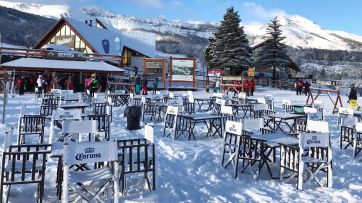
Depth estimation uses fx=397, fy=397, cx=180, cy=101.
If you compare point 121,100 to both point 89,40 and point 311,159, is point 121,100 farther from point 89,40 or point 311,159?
point 89,40

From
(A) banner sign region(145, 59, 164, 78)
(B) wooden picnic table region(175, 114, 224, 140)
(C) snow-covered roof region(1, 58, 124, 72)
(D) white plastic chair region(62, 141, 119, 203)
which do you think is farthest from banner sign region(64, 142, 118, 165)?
(A) banner sign region(145, 59, 164, 78)

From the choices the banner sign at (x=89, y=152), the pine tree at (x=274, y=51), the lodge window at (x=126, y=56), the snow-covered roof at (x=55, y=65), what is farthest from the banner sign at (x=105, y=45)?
the banner sign at (x=89, y=152)

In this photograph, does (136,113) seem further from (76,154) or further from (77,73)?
(77,73)

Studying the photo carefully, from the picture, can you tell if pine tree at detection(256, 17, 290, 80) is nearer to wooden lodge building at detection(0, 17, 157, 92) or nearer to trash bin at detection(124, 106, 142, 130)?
wooden lodge building at detection(0, 17, 157, 92)

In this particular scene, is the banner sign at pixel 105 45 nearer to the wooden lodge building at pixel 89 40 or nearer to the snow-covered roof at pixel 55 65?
the wooden lodge building at pixel 89 40

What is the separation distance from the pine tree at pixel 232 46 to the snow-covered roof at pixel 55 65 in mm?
15796

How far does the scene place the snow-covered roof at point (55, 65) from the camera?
2422 centimetres

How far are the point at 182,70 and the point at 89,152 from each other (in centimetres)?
2510

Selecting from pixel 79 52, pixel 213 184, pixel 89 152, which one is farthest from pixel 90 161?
pixel 79 52

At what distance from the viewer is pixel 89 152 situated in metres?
4.95

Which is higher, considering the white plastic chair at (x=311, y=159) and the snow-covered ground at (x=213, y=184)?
the white plastic chair at (x=311, y=159)

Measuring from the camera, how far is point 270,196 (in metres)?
6.25

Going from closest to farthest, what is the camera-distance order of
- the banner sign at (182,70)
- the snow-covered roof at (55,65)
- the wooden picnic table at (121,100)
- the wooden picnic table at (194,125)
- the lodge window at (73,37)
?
the wooden picnic table at (194,125), the wooden picnic table at (121,100), the snow-covered roof at (55,65), the banner sign at (182,70), the lodge window at (73,37)

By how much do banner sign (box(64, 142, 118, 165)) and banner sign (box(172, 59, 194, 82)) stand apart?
24.6 metres
